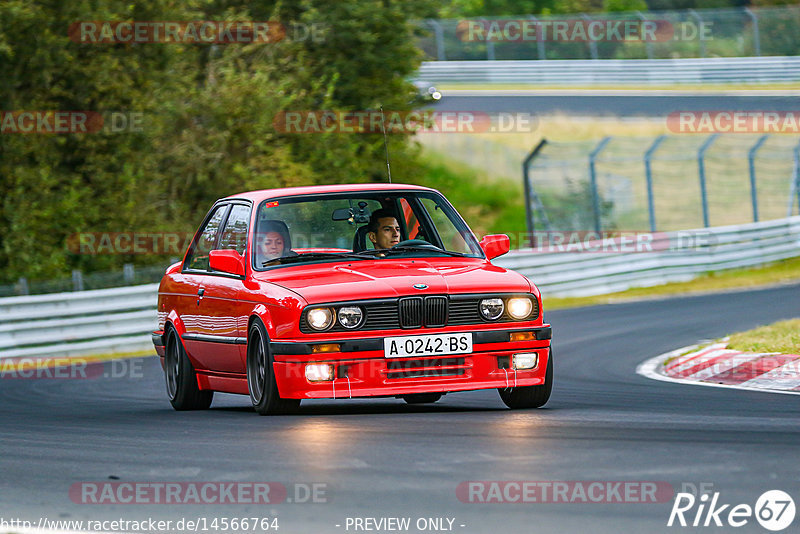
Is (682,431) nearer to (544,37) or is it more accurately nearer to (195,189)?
(195,189)

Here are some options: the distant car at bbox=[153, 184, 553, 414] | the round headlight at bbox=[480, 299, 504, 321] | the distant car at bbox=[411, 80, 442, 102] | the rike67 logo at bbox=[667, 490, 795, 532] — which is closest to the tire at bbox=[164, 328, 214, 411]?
the distant car at bbox=[153, 184, 553, 414]

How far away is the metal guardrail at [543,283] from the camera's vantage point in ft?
60.9

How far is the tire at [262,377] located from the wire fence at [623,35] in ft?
106

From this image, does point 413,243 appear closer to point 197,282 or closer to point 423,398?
point 423,398

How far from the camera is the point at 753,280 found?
24.7 meters

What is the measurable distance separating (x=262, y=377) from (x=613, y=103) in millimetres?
35881

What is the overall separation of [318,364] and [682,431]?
A: 2200 millimetres

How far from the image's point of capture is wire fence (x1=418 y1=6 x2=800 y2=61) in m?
43.4

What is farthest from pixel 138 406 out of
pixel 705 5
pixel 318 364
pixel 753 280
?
pixel 705 5

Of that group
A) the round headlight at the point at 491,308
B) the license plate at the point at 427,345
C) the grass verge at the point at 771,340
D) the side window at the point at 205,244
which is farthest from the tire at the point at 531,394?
the grass verge at the point at 771,340

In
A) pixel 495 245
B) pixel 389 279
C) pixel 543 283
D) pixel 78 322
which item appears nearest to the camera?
pixel 389 279

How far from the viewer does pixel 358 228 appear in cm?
995

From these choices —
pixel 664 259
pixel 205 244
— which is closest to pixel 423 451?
pixel 205 244

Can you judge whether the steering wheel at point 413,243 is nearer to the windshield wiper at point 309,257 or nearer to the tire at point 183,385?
the windshield wiper at point 309,257
